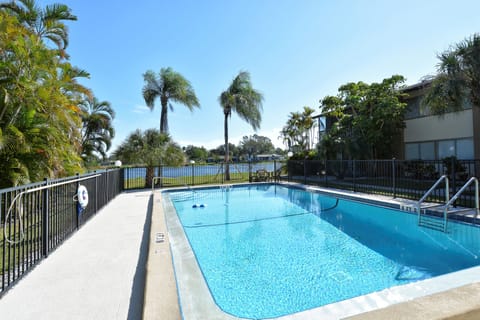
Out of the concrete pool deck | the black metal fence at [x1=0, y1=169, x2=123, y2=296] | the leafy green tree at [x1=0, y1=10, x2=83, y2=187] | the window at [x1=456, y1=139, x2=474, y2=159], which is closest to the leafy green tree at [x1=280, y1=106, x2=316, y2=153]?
the window at [x1=456, y1=139, x2=474, y2=159]

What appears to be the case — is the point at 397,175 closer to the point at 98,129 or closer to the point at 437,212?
the point at 437,212

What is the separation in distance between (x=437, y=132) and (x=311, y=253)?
500 inches

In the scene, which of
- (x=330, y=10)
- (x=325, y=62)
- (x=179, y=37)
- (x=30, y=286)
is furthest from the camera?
(x=325, y=62)

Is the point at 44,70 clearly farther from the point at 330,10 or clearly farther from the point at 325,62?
the point at 325,62

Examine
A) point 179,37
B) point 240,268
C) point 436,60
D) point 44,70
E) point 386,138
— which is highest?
point 179,37

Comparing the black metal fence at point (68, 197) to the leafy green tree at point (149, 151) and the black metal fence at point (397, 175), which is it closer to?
the black metal fence at point (397, 175)

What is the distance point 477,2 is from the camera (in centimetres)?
873

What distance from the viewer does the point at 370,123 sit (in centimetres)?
1384

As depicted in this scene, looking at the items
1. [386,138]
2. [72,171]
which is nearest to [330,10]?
[386,138]

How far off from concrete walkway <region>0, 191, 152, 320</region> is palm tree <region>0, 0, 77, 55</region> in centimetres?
694

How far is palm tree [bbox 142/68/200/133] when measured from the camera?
49.1 feet

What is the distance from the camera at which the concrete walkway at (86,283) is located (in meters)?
2.46

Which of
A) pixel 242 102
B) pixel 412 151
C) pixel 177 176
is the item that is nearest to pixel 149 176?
pixel 177 176

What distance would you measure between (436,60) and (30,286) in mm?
12500
